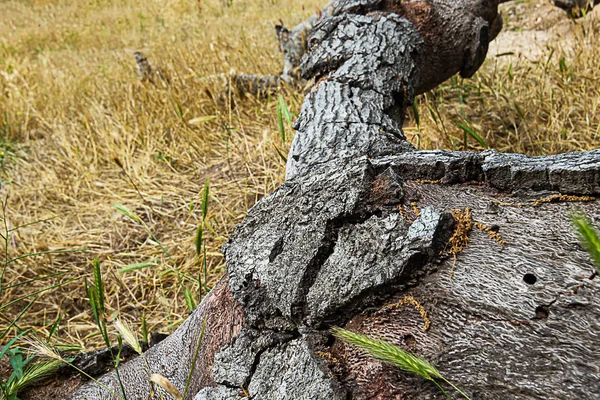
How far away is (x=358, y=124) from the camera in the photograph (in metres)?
1.40

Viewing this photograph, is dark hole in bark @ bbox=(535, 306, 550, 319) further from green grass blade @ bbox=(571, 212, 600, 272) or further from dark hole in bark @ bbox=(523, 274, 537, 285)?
green grass blade @ bbox=(571, 212, 600, 272)

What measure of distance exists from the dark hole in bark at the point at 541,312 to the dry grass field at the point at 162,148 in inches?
41.7

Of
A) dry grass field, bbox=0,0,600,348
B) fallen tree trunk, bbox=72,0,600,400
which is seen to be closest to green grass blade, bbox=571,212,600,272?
fallen tree trunk, bbox=72,0,600,400

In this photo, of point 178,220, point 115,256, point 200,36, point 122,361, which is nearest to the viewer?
point 122,361

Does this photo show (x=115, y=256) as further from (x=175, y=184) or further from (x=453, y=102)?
(x=453, y=102)

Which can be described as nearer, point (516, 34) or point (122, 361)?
point (122, 361)

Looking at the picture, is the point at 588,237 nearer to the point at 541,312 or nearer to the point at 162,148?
the point at 541,312

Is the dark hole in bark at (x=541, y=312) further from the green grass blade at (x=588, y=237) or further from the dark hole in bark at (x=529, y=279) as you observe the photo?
the green grass blade at (x=588, y=237)

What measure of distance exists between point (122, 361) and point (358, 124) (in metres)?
0.92

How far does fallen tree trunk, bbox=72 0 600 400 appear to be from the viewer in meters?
0.71

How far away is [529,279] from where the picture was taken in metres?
0.75

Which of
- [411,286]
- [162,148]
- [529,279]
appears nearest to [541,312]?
[529,279]

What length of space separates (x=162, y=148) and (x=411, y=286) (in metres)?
2.41

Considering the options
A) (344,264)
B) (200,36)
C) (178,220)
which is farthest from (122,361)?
(200,36)
